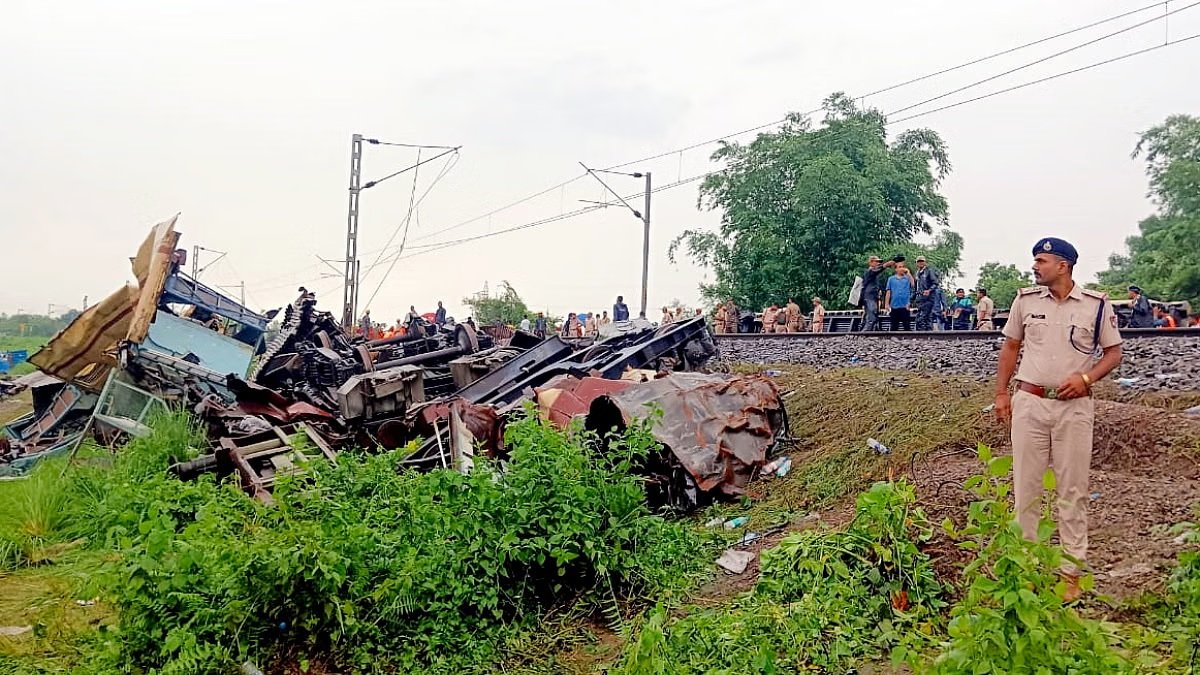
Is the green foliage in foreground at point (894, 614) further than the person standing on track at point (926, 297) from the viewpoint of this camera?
No

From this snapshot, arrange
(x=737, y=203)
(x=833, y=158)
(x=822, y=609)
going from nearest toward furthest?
(x=822, y=609) → (x=833, y=158) → (x=737, y=203)

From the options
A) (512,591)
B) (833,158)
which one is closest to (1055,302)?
(512,591)

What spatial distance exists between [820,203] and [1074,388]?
2881 centimetres

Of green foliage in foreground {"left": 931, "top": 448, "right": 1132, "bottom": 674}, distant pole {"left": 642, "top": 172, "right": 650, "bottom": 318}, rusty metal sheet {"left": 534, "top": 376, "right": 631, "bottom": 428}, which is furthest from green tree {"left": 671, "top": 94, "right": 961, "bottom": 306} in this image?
green foliage in foreground {"left": 931, "top": 448, "right": 1132, "bottom": 674}

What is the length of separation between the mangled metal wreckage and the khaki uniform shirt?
2827 mm

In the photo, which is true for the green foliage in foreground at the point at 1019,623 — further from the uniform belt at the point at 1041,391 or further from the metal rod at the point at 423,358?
the metal rod at the point at 423,358

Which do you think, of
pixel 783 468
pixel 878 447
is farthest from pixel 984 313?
pixel 783 468

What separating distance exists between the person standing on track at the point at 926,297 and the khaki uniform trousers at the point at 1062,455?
12507mm

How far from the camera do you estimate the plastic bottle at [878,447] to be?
7031 millimetres

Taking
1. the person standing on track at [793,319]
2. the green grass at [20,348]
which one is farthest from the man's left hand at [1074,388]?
the green grass at [20,348]

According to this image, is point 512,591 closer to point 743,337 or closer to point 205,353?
point 205,353

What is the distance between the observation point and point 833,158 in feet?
103

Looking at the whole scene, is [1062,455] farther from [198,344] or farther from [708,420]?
[198,344]

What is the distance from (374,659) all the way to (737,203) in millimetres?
32675
